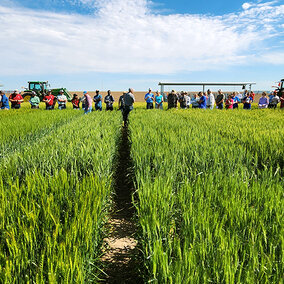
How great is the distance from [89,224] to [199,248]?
714mm

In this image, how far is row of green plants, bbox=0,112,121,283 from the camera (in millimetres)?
1331

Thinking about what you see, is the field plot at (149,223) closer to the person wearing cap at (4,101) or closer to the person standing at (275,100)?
the person wearing cap at (4,101)

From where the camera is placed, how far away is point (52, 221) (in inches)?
71.1

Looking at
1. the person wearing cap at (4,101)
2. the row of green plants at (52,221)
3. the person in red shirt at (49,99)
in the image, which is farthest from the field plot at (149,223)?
the person in red shirt at (49,99)

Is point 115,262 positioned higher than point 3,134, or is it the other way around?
point 3,134

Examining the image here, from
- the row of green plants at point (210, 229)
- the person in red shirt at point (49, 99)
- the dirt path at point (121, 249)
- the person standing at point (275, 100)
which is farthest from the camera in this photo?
the person standing at point (275, 100)

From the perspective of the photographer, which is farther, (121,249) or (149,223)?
(121,249)

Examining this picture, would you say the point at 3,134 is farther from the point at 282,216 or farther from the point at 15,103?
the point at 15,103

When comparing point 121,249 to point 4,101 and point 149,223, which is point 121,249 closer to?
point 149,223

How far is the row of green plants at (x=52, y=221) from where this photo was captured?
4.37ft

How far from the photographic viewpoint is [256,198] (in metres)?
2.15

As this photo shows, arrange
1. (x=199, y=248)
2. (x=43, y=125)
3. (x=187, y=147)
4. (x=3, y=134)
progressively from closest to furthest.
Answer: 1. (x=199, y=248)
2. (x=187, y=147)
3. (x=3, y=134)
4. (x=43, y=125)

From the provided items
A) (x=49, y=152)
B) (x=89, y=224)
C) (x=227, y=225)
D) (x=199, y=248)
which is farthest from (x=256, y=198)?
(x=49, y=152)

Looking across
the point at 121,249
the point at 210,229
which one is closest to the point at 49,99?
the point at 121,249
